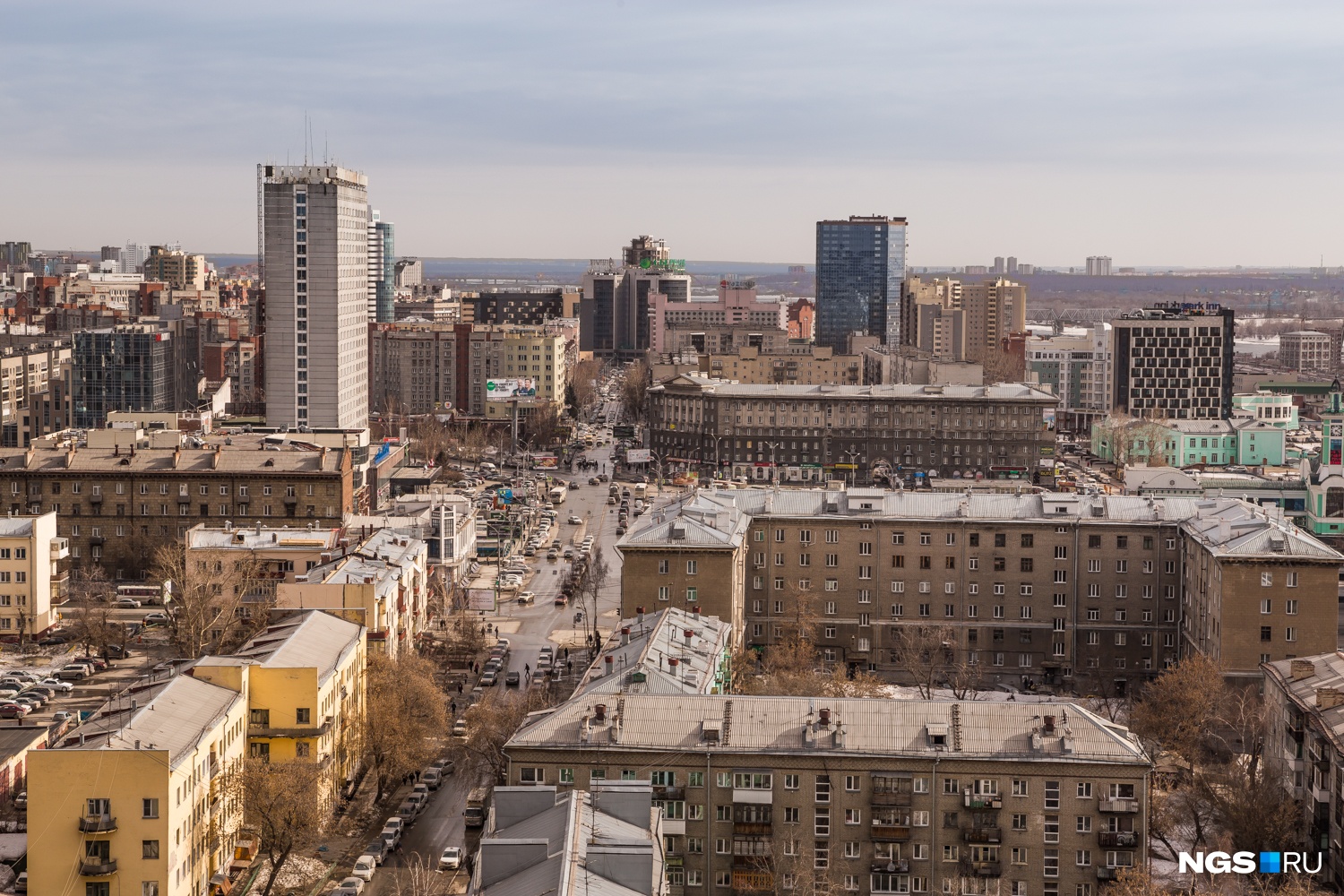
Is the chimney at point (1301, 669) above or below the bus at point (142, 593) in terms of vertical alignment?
above

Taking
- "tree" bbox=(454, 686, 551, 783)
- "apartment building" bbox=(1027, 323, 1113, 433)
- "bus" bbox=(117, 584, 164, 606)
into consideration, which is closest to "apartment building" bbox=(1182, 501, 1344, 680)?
"tree" bbox=(454, 686, 551, 783)

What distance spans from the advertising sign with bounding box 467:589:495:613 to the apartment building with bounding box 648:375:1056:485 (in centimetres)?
2884

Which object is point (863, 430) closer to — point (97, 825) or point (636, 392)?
point (636, 392)

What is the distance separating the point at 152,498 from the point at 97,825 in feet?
90.1

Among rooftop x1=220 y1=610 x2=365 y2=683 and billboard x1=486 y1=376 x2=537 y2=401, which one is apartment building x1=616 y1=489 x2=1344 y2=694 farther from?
billboard x1=486 y1=376 x2=537 y2=401

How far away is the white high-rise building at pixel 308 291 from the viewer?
238ft

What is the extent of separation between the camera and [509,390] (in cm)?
9369

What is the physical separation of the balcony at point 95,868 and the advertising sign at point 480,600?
23.3 meters

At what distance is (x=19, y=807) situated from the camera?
2977 cm

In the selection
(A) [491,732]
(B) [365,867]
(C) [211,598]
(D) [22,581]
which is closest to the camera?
(B) [365,867]

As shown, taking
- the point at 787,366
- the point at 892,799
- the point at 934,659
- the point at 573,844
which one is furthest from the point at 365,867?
the point at 787,366

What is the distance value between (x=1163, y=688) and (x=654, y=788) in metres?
13.1

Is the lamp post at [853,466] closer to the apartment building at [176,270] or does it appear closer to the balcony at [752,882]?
the balcony at [752,882]

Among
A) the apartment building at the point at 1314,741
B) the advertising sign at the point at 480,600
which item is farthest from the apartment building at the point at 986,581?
the apartment building at the point at 1314,741
